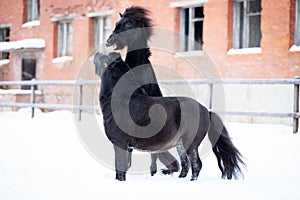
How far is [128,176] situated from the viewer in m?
5.47

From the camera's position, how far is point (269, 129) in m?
10.3

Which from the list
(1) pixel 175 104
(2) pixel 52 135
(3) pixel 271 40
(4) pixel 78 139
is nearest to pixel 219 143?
(1) pixel 175 104

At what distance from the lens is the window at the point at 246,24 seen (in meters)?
14.0

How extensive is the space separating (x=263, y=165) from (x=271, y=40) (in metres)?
7.41

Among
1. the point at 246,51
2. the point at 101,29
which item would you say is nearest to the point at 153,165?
the point at 246,51

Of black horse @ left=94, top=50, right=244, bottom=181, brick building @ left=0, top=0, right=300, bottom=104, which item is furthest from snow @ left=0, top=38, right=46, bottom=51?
black horse @ left=94, top=50, right=244, bottom=181

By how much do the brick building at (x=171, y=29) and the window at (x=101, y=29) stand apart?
4 centimetres

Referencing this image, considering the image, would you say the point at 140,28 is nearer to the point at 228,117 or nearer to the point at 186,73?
the point at 228,117

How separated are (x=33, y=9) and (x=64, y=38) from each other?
295cm

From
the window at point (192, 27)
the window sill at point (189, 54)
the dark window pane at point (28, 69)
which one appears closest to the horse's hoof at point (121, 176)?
the window sill at point (189, 54)

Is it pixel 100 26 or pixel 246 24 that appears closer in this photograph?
pixel 246 24

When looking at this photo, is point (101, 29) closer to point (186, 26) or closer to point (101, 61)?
point (186, 26)

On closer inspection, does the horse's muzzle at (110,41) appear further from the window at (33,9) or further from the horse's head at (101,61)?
the window at (33,9)

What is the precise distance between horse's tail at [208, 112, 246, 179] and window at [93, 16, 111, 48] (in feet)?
43.9
